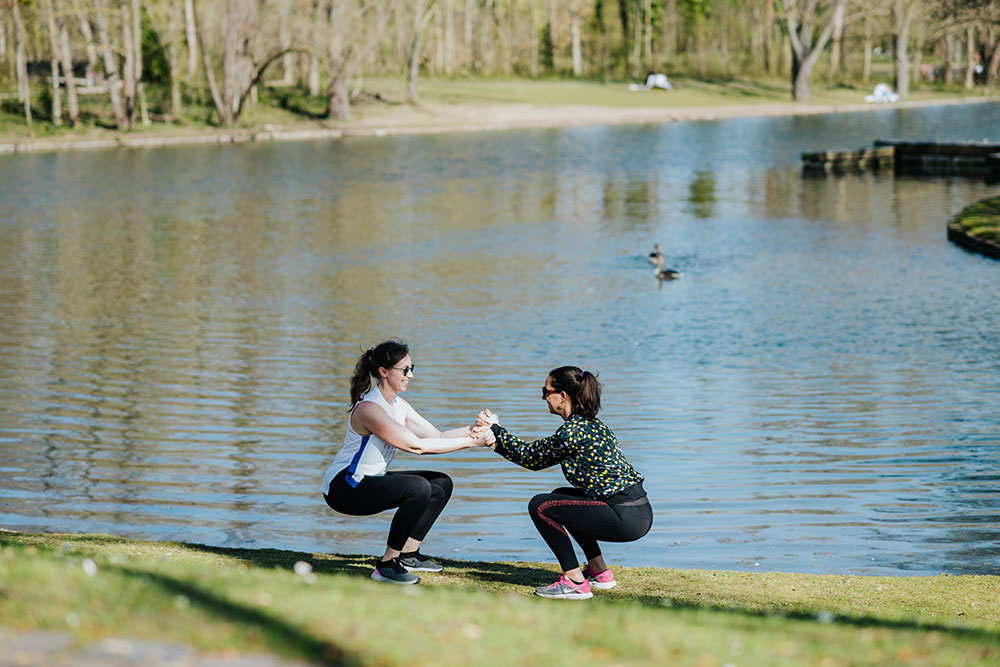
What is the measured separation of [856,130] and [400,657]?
72.7 m

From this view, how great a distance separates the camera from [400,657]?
450cm

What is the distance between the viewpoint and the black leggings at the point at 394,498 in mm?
7758

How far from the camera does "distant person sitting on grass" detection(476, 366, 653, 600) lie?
24.6 feet

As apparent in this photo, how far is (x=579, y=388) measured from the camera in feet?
24.8

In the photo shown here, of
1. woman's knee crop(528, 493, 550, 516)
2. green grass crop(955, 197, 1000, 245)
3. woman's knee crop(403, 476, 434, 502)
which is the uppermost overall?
woman's knee crop(403, 476, 434, 502)

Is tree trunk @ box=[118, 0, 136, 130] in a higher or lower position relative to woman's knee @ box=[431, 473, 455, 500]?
higher

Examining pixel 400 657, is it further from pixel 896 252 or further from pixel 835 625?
pixel 896 252

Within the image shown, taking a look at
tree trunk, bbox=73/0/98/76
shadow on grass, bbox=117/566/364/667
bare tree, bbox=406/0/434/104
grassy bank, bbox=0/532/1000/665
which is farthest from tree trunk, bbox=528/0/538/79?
shadow on grass, bbox=117/566/364/667

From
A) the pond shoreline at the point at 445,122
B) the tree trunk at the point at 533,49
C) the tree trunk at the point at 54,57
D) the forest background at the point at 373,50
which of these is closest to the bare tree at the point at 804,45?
the forest background at the point at 373,50

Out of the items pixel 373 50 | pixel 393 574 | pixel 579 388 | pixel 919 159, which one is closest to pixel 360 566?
pixel 393 574

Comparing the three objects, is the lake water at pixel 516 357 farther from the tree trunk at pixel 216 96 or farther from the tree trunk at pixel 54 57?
the tree trunk at pixel 216 96

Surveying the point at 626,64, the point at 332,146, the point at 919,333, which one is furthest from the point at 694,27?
the point at 919,333

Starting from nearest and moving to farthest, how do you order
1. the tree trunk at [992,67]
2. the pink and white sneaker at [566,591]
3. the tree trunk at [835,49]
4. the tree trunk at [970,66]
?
the pink and white sneaker at [566,591], the tree trunk at [992,67], the tree trunk at [835,49], the tree trunk at [970,66]

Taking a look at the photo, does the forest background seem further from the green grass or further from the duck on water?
the duck on water
